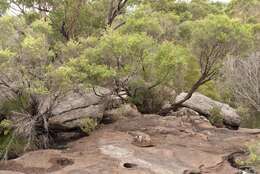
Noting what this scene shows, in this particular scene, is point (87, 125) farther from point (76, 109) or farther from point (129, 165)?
point (129, 165)

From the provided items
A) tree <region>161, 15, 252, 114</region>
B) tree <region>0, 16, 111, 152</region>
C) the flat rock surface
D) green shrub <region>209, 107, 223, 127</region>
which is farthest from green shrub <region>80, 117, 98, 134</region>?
green shrub <region>209, 107, 223, 127</region>

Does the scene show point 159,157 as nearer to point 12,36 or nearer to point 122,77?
point 122,77

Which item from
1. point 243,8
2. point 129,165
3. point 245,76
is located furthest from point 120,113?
point 243,8

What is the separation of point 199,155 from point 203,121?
6.53 meters

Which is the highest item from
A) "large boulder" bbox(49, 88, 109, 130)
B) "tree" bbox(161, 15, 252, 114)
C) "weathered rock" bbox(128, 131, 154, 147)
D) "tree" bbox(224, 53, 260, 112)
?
"tree" bbox(161, 15, 252, 114)

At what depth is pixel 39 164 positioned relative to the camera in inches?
584

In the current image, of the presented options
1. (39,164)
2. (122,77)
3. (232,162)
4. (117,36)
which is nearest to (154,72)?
(122,77)

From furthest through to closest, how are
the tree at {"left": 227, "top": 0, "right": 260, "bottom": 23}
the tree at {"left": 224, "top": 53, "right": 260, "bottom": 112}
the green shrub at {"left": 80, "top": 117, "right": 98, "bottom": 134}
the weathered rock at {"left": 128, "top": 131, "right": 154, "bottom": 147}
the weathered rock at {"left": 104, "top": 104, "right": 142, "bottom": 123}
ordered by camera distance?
the tree at {"left": 227, "top": 0, "right": 260, "bottom": 23}
the weathered rock at {"left": 104, "top": 104, "right": 142, "bottom": 123}
the tree at {"left": 224, "top": 53, "right": 260, "bottom": 112}
the green shrub at {"left": 80, "top": 117, "right": 98, "bottom": 134}
the weathered rock at {"left": 128, "top": 131, "right": 154, "bottom": 147}

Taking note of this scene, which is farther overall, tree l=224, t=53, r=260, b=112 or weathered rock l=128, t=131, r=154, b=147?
tree l=224, t=53, r=260, b=112

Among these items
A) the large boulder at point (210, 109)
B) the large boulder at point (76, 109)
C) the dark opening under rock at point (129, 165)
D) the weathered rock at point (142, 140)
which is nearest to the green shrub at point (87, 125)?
the large boulder at point (76, 109)

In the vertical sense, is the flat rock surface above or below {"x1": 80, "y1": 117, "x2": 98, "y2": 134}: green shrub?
below

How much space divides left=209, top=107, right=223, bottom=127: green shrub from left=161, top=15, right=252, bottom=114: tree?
3.73 metres

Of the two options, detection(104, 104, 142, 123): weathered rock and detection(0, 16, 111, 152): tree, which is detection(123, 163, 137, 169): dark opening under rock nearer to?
Result: detection(0, 16, 111, 152): tree

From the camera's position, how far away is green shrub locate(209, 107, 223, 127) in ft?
80.9
